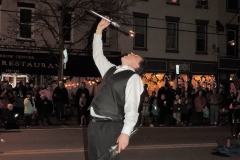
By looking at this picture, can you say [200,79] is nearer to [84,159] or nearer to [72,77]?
[72,77]

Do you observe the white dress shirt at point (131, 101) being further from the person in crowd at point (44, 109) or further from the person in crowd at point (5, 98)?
the person in crowd at point (44, 109)

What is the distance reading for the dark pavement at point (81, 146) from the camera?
10.6 m

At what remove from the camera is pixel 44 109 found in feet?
60.8

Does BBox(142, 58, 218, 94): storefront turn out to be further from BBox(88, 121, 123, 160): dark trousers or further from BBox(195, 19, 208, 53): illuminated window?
BBox(88, 121, 123, 160): dark trousers

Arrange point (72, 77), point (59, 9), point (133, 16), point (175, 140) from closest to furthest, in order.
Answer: point (175, 140) < point (59, 9) < point (72, 77) < point (133, 16)

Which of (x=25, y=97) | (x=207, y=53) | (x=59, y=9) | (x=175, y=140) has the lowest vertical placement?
(x=175, y=140)

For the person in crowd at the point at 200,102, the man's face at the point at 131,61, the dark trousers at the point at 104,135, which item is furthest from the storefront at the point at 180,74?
the dark trousers at the point at 104,135

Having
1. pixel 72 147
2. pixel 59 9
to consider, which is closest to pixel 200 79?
pixel 59 9

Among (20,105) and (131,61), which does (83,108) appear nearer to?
(20,105)

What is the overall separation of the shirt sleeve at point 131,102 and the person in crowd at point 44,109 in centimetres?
1421

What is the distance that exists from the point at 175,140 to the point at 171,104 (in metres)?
6.86

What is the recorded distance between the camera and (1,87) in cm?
1970

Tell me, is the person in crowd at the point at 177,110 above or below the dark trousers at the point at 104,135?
below

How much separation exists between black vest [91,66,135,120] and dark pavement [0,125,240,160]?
219 inches
